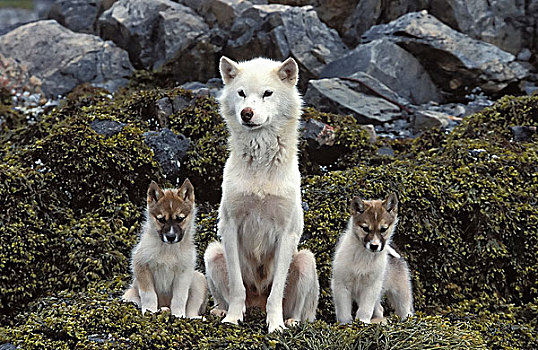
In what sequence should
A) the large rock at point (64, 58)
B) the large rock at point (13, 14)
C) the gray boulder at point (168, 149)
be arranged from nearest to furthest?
the gray boulder at point (168, 149) → the large rock at point (64, 58) → the large rock at point (13, 14)

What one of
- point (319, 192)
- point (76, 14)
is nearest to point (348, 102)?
point (319, 192)

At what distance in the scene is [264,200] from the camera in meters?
5.13

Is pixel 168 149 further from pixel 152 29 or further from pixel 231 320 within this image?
pixel 152 29

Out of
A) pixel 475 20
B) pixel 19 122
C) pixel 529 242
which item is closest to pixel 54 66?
pixel 19 122

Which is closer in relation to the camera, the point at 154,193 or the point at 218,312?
the point at 154,193

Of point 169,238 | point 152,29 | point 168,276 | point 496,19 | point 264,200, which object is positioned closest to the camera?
point 169,238

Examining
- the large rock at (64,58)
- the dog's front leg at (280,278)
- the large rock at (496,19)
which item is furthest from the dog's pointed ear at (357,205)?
the large rock at (496,19)

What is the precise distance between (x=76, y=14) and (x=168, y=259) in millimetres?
14066

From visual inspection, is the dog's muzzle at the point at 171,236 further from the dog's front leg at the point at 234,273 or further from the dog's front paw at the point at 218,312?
the dog's front paw at the point at 218,312

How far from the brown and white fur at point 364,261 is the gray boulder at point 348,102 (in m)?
5.47

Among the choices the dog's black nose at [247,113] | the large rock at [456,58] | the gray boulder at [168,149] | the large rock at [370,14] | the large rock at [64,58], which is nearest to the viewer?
the dog's black nose at [247,113]

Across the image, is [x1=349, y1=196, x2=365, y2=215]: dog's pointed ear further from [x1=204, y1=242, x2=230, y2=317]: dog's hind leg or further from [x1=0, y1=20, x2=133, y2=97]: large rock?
[x1=0, y1=20, x2=133, y2=97]: large rock

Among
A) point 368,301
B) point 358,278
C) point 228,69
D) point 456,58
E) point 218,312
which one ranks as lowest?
point 456,58

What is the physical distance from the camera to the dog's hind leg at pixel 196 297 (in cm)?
534
